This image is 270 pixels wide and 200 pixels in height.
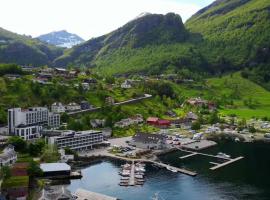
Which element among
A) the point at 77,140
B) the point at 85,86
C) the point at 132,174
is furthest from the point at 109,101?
the point at 132,174

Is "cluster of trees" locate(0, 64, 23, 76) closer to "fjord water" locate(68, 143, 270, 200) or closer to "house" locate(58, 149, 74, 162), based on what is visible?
"house" locate(58, 149, 74, 162)

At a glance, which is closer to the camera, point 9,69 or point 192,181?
point 192,181

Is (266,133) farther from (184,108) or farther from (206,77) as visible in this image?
(206,77)

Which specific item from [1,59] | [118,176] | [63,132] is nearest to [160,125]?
[63,132]

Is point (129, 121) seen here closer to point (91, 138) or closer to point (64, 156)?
point (91, 138)

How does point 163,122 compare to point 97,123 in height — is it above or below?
below

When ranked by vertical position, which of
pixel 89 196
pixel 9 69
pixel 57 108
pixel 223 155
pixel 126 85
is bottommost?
pixel 89 196

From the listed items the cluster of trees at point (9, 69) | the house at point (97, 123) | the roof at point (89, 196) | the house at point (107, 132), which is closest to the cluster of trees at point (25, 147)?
the roof at point (89, 196)
